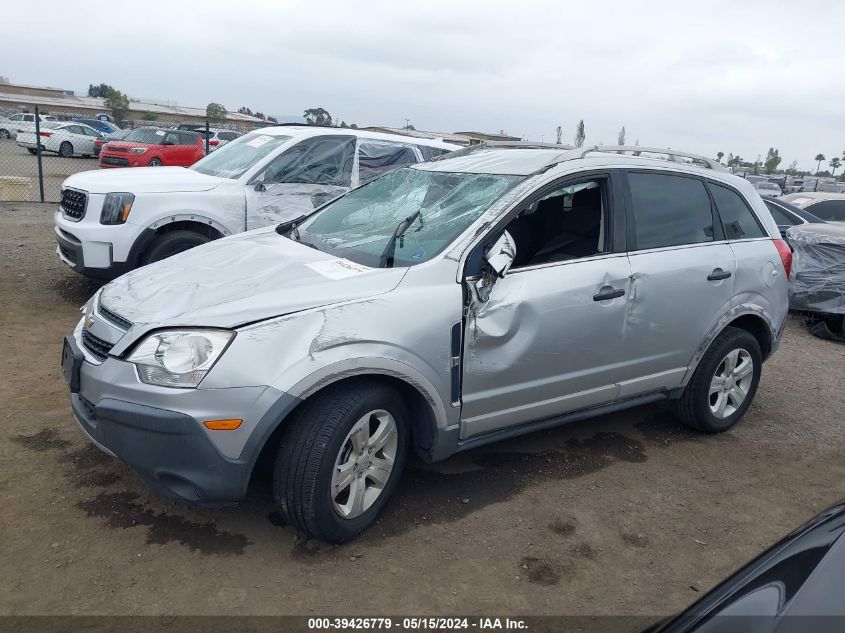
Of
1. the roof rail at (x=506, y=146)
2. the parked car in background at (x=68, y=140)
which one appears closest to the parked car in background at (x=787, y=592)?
the roof rail at (x=506, y=146)

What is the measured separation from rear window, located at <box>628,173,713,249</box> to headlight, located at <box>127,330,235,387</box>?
253 cm

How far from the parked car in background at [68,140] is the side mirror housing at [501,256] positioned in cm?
2946

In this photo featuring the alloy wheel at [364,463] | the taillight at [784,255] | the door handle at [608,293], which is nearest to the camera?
the alloy wheel at [364,463]

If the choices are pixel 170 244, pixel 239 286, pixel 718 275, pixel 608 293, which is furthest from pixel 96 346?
pixel 718 275

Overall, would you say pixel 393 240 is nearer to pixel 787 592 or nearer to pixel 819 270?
pixel 787 592

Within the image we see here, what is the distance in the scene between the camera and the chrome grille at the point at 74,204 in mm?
6336

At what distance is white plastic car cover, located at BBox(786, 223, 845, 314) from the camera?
804cm

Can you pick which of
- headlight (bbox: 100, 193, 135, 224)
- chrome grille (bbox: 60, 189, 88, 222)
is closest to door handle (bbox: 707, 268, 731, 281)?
headlight (bbox: 100, 193, 135, 224)

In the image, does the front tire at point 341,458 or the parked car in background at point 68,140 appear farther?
the parked car in background at point 68,140

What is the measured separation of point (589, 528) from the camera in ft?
11.5

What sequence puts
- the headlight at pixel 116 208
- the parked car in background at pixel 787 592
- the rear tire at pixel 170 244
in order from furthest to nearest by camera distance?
the rear tire at pixel 170 244 → the headlight at pixel 116 208 → the parked car in background at pixel 787 592

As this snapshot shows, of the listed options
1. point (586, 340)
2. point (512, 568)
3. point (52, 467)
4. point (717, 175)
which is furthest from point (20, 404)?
point (717, 175)

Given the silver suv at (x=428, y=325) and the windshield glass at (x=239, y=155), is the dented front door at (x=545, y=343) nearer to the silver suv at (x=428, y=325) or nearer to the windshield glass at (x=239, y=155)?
the silver suv at (x=428, y=325)

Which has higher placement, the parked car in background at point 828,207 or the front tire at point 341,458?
the parked car in background at point 828,207
